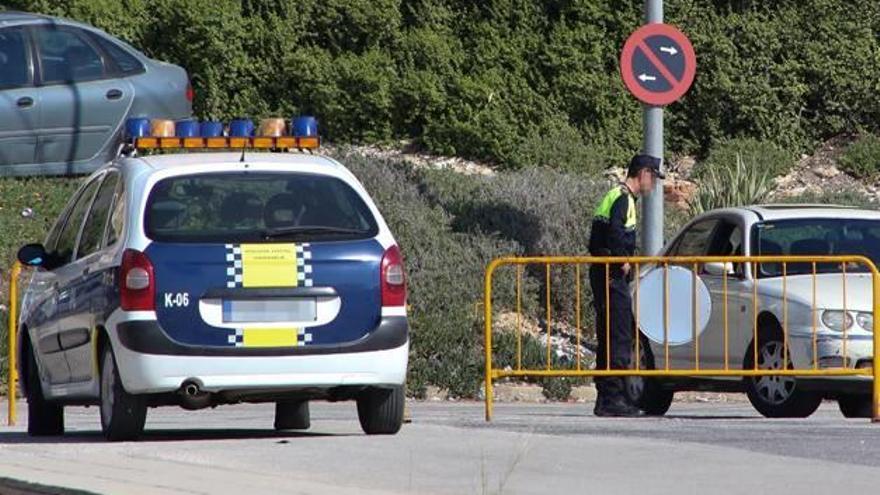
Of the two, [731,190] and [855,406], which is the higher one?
[731,190]

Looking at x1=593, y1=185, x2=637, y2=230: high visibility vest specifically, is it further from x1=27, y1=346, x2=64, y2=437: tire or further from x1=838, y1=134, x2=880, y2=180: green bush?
x1=838, y1=134, x2=880, y2=180: green bush

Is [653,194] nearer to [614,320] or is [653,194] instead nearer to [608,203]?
[608,203]

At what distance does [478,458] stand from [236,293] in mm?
1631

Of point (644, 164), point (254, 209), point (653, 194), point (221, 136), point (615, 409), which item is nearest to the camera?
point (254, 209)

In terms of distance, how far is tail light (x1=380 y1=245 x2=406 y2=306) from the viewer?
12172 millimetres

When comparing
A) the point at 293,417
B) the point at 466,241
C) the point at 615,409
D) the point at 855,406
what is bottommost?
the point at 855,406

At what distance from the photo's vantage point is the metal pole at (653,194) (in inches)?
750

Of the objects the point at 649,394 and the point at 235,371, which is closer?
the point at 235,371

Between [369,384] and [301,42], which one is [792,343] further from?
[301,42]

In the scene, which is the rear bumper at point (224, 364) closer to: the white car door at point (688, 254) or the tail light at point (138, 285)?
the tail light at point (138, 285)

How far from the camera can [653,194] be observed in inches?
752

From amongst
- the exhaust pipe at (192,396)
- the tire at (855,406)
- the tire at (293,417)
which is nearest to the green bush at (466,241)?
the tire at (855,406)

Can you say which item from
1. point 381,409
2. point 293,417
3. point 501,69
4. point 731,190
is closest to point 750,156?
point 731,190

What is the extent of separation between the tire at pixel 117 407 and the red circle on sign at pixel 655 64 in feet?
24.9
